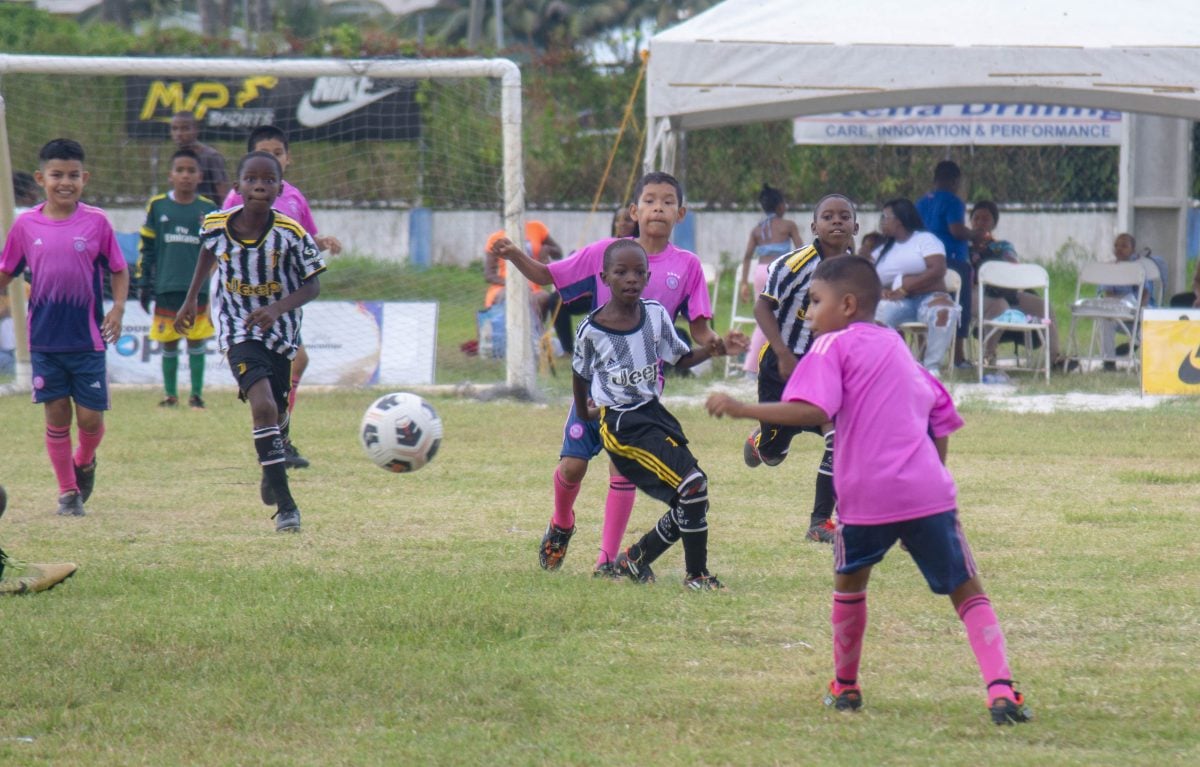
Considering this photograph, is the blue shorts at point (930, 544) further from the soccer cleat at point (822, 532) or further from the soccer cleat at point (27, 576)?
the soccer cleat at point (27, 576)

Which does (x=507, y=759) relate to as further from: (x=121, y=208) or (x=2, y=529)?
(x=121, y=208)

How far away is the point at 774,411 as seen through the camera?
4242 mm

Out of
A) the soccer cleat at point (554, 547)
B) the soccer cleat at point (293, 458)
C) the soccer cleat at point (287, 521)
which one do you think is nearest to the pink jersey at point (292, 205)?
the soccer cleat at point (293, 458)

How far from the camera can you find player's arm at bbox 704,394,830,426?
4.19 meters

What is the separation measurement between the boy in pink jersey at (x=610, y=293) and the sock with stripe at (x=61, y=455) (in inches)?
115

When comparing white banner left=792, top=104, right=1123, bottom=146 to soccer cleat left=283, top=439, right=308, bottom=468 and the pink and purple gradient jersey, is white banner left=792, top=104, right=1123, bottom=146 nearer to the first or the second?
soccer cleat left=283, top=439, right=308, bottom=468

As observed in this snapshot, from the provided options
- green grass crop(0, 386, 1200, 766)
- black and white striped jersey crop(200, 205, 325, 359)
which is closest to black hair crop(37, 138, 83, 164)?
black and white striped jersey crop(200, 205, 325, 359)

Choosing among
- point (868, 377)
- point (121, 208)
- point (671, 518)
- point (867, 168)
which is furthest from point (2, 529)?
point (867, 168)

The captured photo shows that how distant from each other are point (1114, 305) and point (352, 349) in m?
7.14

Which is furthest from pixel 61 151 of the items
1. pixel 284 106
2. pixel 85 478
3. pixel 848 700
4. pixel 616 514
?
pixel 284 106

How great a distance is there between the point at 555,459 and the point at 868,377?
5.64m

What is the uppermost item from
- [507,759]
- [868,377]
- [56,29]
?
[56,29]

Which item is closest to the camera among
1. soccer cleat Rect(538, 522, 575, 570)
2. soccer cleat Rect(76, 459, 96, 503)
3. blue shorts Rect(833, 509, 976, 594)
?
blue shorts Rect(833, 509, 976, 594)

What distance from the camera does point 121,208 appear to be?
842 inches
